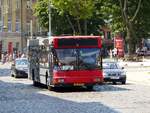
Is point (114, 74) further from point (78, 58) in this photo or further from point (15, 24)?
point (15, 24)

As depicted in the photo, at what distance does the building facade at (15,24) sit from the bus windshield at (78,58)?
282 feet

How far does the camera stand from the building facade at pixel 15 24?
121 m

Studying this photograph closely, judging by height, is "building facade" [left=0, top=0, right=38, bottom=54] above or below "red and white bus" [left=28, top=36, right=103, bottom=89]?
above

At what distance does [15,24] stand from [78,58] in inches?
3579

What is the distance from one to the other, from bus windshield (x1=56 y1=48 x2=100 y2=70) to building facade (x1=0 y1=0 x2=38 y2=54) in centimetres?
8607

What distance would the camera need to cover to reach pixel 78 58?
33.0m

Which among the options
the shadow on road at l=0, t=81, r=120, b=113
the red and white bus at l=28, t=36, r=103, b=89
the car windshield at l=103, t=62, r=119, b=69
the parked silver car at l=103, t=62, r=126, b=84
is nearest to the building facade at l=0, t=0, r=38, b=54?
the car windshield at l=103, t=62, r=119, b=69

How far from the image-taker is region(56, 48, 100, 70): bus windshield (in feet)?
108

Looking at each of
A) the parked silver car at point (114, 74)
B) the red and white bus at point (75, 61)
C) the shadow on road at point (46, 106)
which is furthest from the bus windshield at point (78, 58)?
the parked silver car at point (114, 74)

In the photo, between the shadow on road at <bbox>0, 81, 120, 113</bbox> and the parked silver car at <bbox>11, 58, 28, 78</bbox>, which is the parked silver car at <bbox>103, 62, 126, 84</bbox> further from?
the shadow on road at <bbox>0, 81, 120, 113</bbox>

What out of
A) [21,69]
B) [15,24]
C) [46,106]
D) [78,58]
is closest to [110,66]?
[78,58]

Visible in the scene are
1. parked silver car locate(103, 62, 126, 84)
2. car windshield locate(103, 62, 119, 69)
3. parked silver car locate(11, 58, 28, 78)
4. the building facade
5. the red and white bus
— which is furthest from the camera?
the building facade

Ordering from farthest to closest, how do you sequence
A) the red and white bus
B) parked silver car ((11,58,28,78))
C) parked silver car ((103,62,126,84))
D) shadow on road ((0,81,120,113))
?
parked silver car ((11,58,28,78)) → parked silver car ((103,62,126,84)) → the red and white bus → shadow on road ((0,81,120,113))

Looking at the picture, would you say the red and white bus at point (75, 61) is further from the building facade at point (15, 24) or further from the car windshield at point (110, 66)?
the building facade at point (15, 24)
